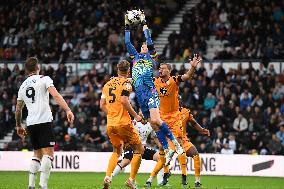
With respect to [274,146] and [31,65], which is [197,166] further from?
[274,146]

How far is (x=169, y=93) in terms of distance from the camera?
17.5 m

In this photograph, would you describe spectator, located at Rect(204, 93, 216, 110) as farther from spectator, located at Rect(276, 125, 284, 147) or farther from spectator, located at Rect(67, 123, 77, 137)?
spectator, located at Rect(67, 123, 77, 137)

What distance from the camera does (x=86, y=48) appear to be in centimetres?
3422

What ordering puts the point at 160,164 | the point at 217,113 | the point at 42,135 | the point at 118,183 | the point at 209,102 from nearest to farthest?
the point at 42,135
the point at 160,164
the point at 118,183
the point at 217,113
the point at 209,102

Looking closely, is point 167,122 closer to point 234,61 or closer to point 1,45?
point 234,61

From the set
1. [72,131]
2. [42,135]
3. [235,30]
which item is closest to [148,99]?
[42,135]

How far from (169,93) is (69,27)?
1883 centimetres

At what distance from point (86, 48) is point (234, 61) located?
7.12 metres

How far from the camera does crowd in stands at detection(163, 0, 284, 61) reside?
31.2 meters

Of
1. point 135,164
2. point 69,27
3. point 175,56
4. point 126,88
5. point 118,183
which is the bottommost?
point 118,183

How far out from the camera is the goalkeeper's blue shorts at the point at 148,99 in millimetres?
16016

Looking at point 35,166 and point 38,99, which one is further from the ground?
point 38,99

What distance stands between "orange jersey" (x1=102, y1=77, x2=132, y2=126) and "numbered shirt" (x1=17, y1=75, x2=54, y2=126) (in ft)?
7.52

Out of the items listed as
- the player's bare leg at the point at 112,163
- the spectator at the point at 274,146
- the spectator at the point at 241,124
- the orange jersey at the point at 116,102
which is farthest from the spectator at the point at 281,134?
the orange jersey at the point at 116,102
